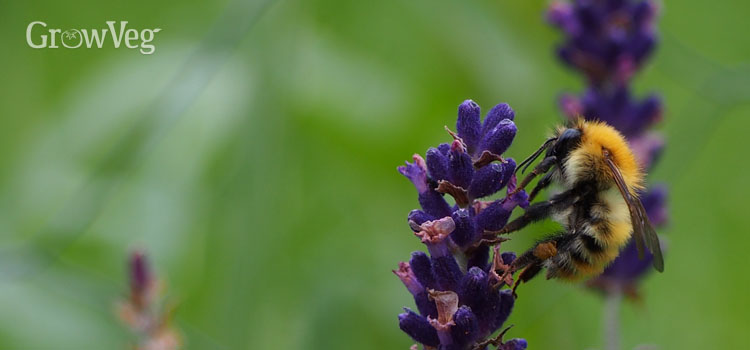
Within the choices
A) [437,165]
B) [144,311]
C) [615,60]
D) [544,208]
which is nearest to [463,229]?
[437,165]

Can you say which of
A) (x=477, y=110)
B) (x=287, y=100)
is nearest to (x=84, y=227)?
(x=287, y=100)

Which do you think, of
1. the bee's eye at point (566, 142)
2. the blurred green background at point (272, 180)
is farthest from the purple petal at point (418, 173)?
the blurred green background at point (272, 180)

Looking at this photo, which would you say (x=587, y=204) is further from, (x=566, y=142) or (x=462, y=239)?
(x=462, y=239)

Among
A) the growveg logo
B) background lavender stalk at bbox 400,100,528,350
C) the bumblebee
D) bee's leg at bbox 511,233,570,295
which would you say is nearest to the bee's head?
the bumblebee

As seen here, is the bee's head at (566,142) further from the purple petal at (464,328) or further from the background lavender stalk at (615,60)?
the background lavender stalk at (615,60)

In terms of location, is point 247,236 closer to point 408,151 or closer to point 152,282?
point 408,151

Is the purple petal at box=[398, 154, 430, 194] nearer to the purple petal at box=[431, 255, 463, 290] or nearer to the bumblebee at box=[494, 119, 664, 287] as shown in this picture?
the purple petal at box=[431, 255, 463, 290]
